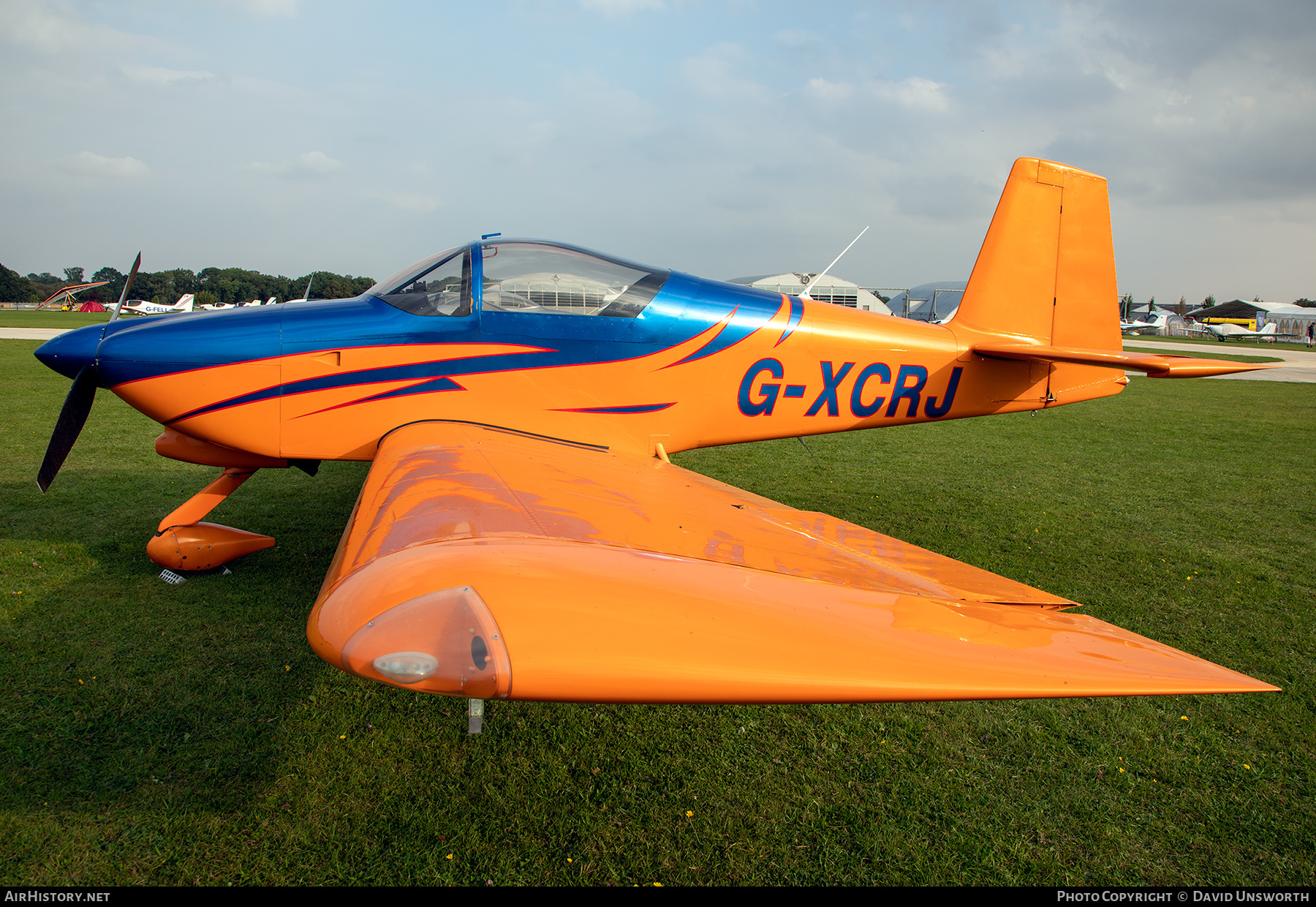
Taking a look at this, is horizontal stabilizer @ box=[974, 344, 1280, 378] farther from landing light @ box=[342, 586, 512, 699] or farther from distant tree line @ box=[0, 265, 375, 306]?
distant tree line @ box=[0, 265, 375, 306]

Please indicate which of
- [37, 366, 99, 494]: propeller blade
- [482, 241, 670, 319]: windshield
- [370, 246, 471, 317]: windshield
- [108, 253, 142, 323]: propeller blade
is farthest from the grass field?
[482, 241, 670, 319]: windshield

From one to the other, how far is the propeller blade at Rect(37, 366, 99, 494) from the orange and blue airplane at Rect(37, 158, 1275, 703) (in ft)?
0.06

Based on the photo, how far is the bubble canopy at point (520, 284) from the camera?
12.7 ft

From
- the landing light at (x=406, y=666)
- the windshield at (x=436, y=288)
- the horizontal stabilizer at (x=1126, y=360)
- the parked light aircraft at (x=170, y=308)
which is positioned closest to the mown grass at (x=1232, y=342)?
the horizontal stabilizer at (x=1126, y=360)

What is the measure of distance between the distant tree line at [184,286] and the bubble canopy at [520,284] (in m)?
13.5

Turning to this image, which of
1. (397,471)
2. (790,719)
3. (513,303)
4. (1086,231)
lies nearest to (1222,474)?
(1086,231)

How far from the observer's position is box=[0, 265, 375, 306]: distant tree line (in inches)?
952

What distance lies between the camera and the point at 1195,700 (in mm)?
3299

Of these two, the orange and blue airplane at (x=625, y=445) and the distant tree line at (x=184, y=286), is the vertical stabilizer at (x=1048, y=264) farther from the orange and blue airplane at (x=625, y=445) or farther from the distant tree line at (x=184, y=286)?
the distant tree line at (x=184, y=286)

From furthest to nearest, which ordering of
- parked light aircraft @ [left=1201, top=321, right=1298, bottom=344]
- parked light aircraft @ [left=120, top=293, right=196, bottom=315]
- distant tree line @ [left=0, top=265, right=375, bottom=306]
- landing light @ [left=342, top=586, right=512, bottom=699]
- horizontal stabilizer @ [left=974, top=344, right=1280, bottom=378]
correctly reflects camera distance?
1. parked light aircraft @ [left=1201, top=321, right=1298, bottom=344]
2. parked light aircraft @ [left=120, top=293, right=196, bottom=315]
3. distant tree line @ [left=0, top=265, right=375, bottom=306]
4. horizontal stabilizer @ [left=974, top=344, right=1280, bottom=378]
5. landing light @ [left=342, top=586, right=512, bottom=699]

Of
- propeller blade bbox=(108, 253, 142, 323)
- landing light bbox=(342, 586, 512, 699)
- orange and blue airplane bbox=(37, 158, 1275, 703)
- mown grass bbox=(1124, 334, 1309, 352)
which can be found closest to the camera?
landing light bbox=(342, 586, 512, 699)

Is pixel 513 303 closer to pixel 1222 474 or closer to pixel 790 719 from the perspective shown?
pixel 790 719

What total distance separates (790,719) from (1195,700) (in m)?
2.05

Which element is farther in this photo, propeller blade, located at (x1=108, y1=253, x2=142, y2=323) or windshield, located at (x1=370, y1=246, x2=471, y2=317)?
propeller blade, located at (x1=108, y1=253, x2=142, y2=323)
